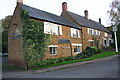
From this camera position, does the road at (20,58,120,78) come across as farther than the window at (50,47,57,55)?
No

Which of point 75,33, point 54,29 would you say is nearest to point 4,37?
point 75,33

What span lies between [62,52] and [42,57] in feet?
15.8

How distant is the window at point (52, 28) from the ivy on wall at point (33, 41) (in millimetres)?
1427

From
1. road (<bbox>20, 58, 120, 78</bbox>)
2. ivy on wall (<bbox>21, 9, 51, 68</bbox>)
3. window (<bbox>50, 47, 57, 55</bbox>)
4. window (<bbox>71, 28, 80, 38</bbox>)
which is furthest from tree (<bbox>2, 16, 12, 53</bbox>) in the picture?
road (<bbox>20, 58, 120, 78</bbox>)

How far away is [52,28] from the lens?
18641 millimetres

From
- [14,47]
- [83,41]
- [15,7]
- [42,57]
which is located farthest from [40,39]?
[83,41]

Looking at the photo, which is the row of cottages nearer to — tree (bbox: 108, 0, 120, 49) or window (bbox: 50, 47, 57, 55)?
window (bbox: 50, 47, 57, 55)

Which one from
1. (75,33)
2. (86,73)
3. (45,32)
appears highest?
(75,33)

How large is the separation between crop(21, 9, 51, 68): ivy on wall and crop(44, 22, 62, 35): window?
4.68ft

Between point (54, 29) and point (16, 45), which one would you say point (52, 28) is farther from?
point (16, 45)

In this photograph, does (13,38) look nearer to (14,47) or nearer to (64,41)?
(14,47)

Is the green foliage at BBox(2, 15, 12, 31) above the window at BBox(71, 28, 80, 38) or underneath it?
above

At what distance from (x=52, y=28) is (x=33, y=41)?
457 cm

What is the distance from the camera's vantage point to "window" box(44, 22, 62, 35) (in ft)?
58.0
